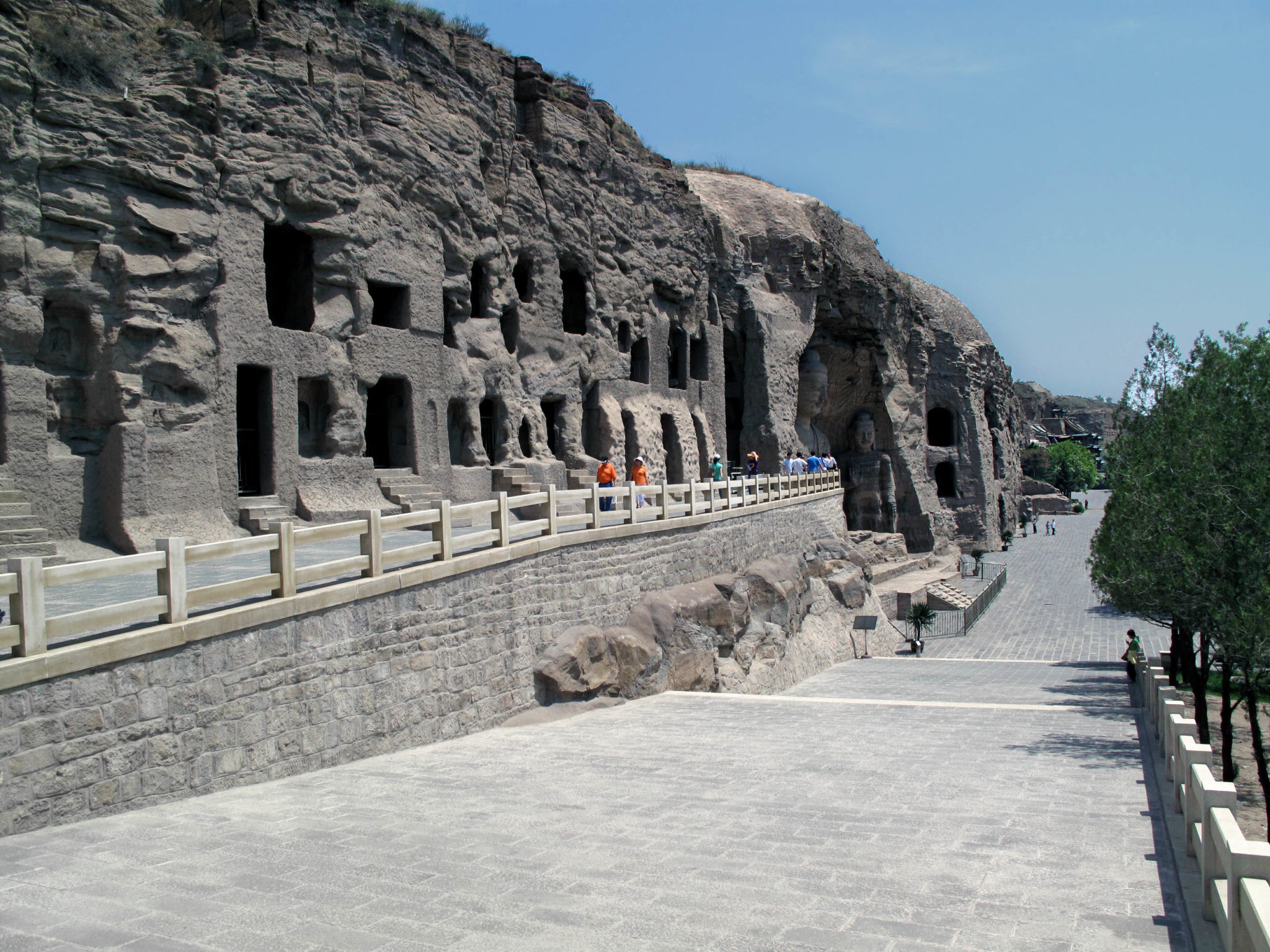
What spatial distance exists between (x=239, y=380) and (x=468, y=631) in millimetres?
8964

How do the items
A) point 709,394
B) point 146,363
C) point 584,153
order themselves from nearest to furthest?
point 146,363
point 584,153
point 709,394

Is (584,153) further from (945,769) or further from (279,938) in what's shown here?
(279,938)

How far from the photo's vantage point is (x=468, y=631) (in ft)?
41.8

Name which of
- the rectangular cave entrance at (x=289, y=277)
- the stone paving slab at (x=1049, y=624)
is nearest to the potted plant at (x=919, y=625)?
the stone paving slab at (x=1049, y=624)

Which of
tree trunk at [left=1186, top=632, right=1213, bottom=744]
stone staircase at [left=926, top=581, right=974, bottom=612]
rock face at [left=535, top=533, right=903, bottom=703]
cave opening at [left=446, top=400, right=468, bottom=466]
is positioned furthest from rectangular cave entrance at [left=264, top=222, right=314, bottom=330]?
stone staircase at [left=926, top=581, right=974, bottom=612]

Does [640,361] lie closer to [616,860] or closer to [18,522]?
[18,522]

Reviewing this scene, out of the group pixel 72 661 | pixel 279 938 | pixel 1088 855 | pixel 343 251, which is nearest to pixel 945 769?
pixel 1088 855

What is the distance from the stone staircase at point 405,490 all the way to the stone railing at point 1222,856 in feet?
47.6

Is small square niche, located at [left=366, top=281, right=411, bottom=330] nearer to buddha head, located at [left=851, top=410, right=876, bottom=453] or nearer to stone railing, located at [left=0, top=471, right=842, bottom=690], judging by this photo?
stone railing, located at [left=0, top=471, right=842, bottom=690]

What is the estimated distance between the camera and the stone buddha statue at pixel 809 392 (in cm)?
4328

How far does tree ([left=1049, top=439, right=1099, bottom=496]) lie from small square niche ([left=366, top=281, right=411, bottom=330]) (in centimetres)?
8348

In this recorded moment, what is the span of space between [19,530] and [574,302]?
17.1 m

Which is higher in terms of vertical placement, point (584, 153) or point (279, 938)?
point (584, 153)

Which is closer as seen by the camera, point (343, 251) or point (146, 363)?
point (146, 363)
